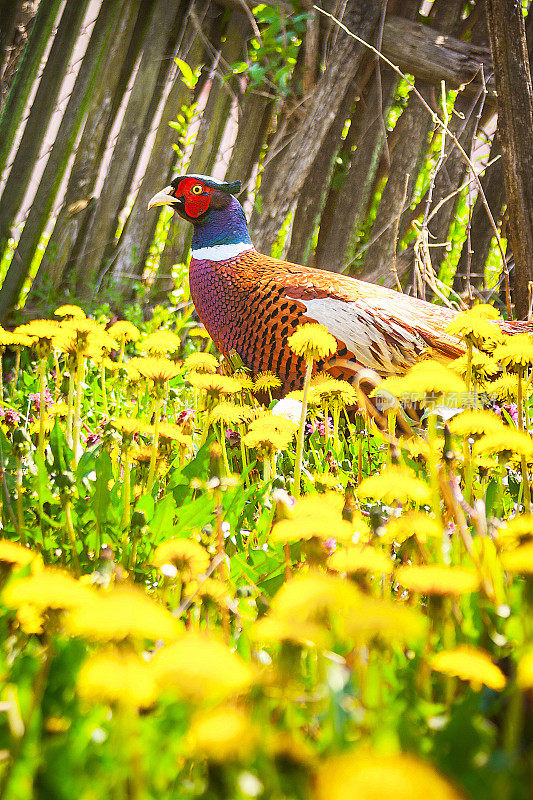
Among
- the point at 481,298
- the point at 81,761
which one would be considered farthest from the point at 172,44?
the point at 81,761

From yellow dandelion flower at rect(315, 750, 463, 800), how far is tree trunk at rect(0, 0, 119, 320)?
3157 mm

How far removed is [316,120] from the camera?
316 cm

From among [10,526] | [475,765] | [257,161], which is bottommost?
[10,526]

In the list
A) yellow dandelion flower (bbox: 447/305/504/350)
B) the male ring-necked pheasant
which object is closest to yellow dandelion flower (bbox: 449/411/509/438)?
yellow dandelion flower (bbox: 447/305/504/350)

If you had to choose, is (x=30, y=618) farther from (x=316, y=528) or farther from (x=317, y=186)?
(x=317, y=186)

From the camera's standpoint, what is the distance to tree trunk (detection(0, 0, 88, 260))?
3.11m

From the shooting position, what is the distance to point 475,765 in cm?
49

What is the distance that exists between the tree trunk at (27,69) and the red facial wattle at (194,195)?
3.61 feet

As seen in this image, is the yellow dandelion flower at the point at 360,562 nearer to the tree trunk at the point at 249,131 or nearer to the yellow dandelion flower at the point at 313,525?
the yellow dandelion flower at the point at 313,525

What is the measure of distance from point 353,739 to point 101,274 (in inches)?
120

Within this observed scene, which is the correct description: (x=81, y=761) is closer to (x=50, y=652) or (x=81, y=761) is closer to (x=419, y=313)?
(x=50, y=652)

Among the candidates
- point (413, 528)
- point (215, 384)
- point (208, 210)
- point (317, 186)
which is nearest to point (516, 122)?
point (317, 186)

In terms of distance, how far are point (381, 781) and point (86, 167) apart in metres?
3.35

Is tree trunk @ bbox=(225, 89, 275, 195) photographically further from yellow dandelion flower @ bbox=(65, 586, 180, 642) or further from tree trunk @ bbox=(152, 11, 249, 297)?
yellow dandelion flower @ bbox=(65, 586, 180, 642)
